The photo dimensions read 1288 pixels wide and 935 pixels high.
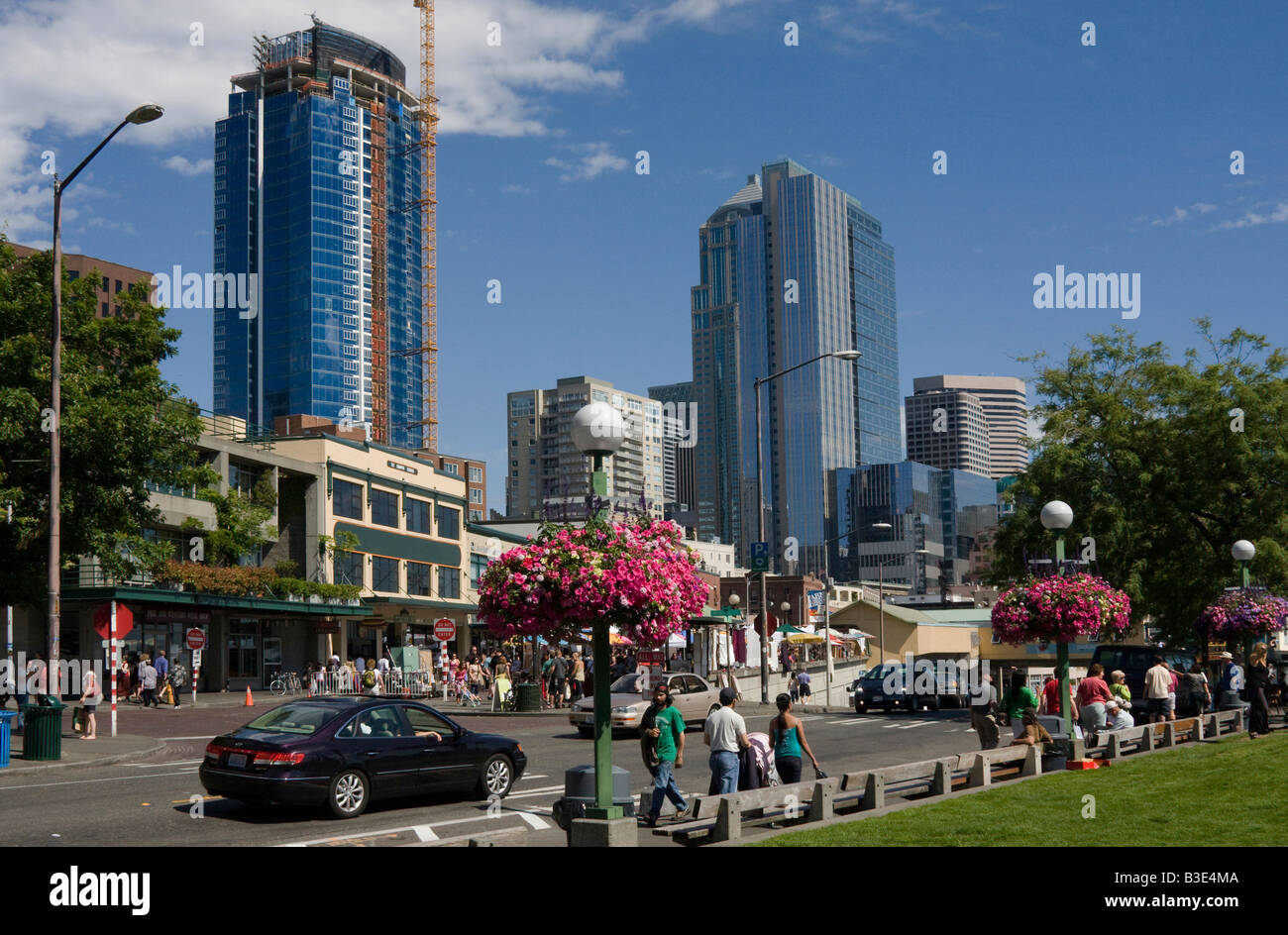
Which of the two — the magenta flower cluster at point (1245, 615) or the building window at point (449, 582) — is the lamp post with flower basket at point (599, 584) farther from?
the building window at point (449, 582)

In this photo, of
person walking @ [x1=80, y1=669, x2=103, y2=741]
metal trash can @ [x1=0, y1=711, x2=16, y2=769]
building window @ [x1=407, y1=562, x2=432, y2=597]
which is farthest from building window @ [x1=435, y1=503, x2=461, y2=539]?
metal trash can @ [x1=0, y1=711, x2=16, y2=769]

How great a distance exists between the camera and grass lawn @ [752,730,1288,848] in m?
11.7

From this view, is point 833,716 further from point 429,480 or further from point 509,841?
point 429,480

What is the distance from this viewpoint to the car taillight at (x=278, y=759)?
14.4 metres

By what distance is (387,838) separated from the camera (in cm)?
1325

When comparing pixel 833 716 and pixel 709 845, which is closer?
pixel 709 845

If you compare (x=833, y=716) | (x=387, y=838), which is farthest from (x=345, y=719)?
(x=833, y=716)

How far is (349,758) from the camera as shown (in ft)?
49.1

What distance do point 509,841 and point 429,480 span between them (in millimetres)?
59352

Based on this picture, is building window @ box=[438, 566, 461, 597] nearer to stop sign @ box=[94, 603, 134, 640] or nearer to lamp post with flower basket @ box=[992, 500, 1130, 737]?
stop sign @ box=[94, 603, 134, 640]

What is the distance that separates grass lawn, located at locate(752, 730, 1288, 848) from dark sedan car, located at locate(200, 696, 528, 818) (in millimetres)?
5458

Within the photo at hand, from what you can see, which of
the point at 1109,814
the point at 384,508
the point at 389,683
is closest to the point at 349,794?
the point at 1109,814

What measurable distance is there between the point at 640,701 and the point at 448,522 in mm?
43861
